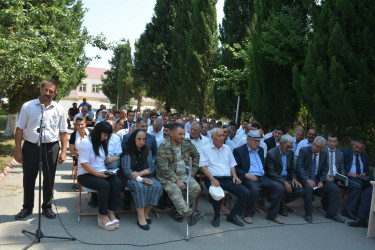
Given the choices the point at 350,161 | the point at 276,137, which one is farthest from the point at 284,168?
the point at 350,161

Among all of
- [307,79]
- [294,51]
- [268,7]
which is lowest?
[307,79]

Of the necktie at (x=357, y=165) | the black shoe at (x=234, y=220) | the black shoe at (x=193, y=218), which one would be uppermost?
the necktie at (x=357, y=165)

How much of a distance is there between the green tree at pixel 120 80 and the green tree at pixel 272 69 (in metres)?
26.4

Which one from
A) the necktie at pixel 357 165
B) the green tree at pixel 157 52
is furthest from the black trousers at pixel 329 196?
the green tree at pixel 157 52

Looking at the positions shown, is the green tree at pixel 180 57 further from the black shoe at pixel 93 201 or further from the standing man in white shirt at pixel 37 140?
the standing man in white shirt at pixel 37 140

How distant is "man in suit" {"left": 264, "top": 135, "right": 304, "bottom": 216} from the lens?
6.00 meters

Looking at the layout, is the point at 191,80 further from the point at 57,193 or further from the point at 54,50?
the point at 57,193

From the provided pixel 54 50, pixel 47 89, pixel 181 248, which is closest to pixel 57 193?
pixel 47 89

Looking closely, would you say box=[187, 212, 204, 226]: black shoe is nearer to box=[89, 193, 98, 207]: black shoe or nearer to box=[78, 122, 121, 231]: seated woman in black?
box=[78, 122, 121, 231]: seated woman in black

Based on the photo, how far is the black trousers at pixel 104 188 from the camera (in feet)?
15.8

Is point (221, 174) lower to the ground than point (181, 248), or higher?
higher

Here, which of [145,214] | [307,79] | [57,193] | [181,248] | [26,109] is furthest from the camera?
[307,79]

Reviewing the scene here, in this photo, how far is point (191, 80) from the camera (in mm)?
17156

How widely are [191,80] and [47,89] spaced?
12.9 metres
